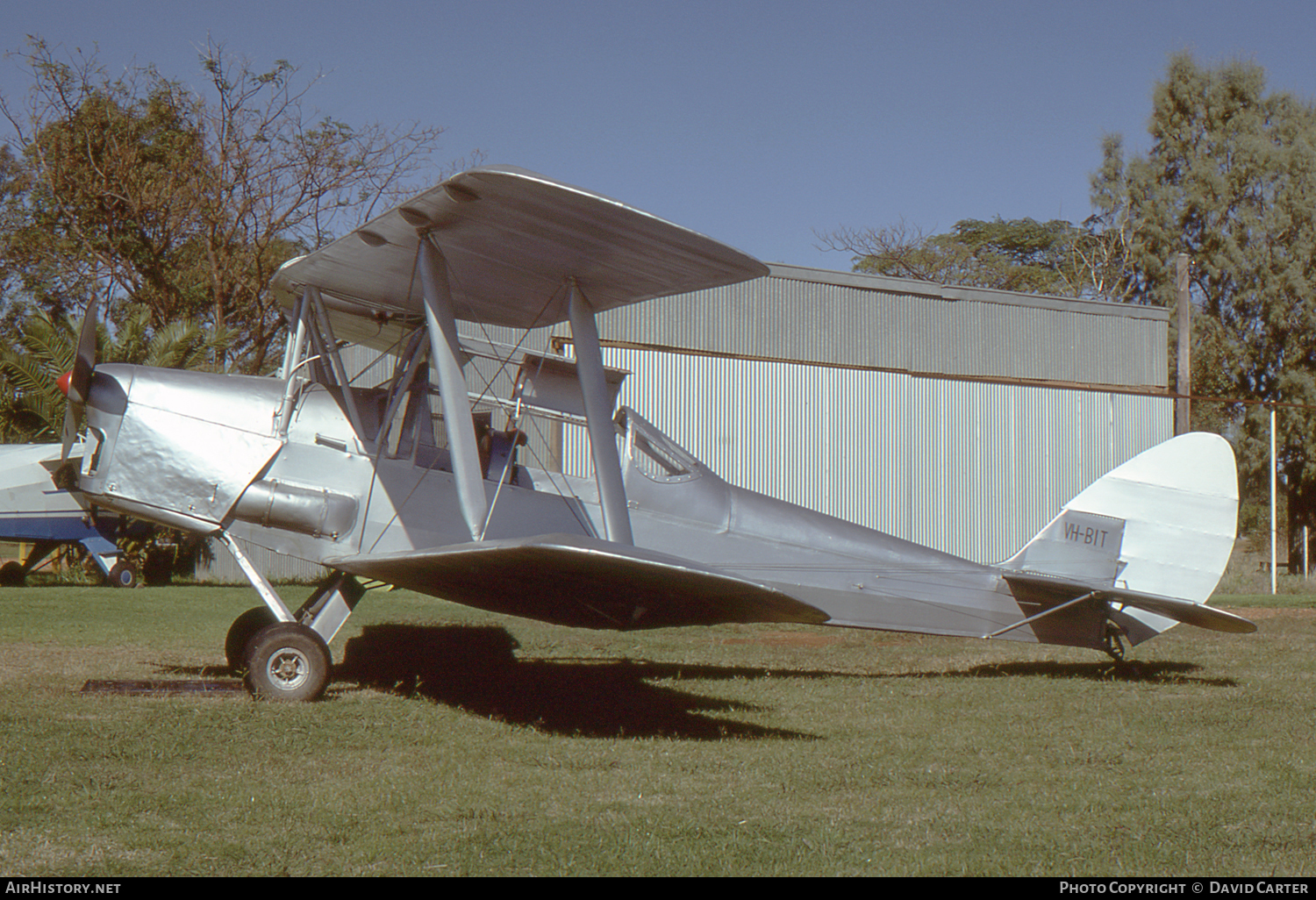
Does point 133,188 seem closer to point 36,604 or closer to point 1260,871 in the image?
point 36,604

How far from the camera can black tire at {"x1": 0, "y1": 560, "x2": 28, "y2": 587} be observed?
62.5 feet

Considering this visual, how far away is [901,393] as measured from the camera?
19859 mm

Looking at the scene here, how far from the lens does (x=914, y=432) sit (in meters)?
19.8

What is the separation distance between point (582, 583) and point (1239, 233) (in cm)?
3527

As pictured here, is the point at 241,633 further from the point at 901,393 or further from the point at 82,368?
the point at 901,393

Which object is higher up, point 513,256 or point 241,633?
point 513,256

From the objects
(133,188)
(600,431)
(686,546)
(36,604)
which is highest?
(133,188)

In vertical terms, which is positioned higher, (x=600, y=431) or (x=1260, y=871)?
(x=600, y=431)

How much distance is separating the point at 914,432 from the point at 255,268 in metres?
15.4

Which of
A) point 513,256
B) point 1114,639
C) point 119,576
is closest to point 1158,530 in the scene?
point 1114,639

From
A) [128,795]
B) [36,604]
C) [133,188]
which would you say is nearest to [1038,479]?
[36,604]

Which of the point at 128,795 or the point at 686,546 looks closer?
the point at 128,795

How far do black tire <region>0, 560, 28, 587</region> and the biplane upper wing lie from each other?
14231 millimetres

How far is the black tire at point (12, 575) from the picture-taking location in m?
19.1
